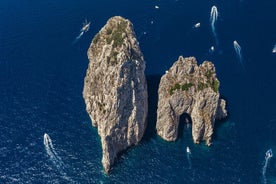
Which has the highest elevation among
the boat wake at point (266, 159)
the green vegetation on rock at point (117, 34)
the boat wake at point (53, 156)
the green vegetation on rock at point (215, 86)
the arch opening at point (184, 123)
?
the green vegetation on rock at point (117, 34)

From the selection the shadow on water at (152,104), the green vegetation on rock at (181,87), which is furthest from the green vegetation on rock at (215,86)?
the shadow on water at (152,104)

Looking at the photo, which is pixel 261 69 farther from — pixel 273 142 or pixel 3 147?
pixel 3 147

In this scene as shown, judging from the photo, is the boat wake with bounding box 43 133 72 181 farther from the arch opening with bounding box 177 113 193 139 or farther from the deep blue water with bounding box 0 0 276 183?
the arch opening with bounding box 177 113 193 139

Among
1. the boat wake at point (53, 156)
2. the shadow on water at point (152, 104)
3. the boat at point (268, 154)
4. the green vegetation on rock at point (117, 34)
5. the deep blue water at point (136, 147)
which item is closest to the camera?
the deep blue water at point (136, 147)

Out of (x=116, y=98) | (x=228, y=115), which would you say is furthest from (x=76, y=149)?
(x=228, y=115)

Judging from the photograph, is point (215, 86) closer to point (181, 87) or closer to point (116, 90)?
point (181, 87)

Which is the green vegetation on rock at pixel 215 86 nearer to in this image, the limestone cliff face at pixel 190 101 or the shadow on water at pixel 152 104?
the limestone cliff face at pixel 190 101

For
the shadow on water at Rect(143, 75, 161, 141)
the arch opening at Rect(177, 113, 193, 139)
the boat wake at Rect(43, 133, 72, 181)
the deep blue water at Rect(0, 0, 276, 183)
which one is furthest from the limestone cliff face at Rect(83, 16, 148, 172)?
the boat wake at Rect(43, 133, 72, 181)
